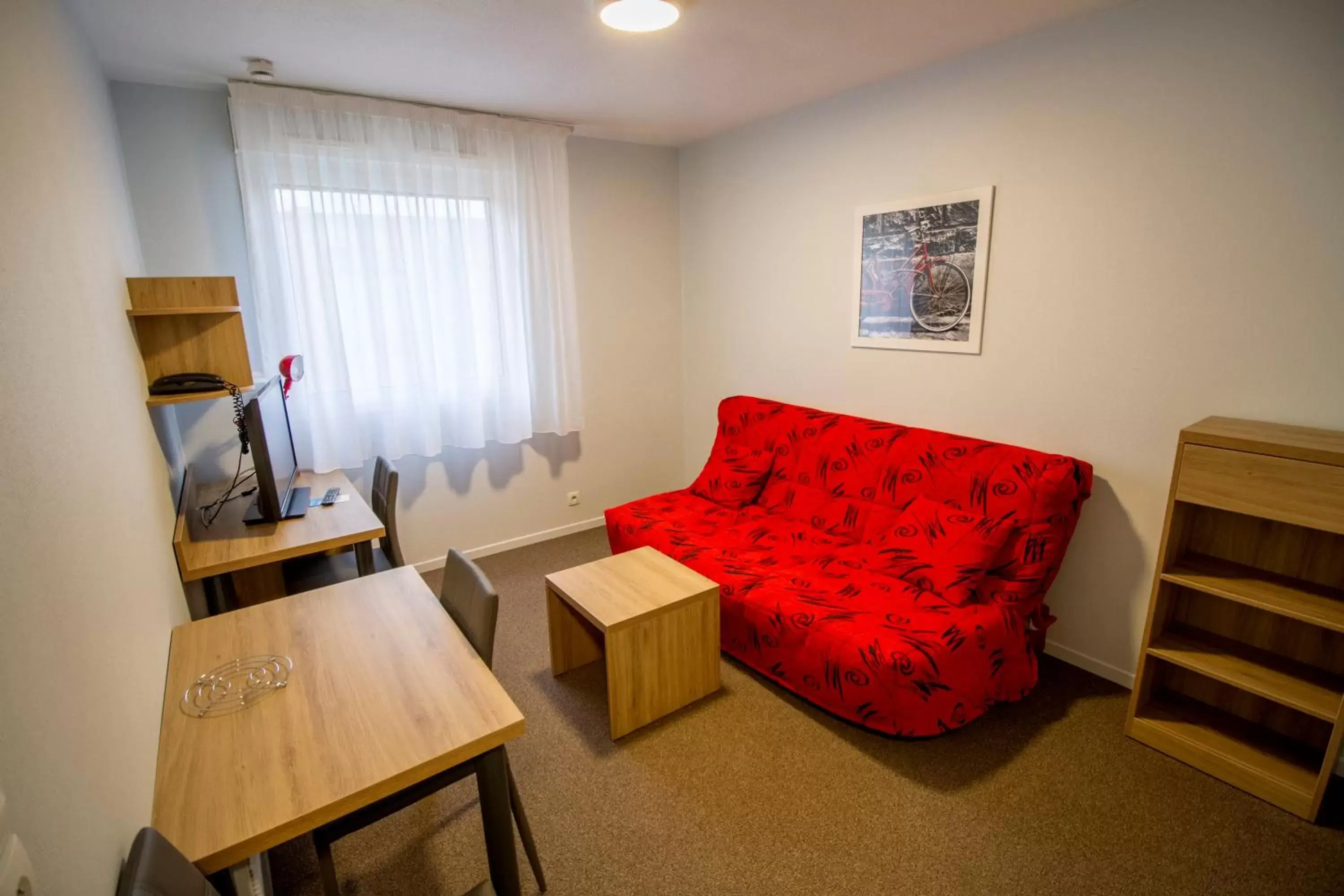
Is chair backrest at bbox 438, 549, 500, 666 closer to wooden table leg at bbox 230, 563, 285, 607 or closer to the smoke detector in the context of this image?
wooden table leg at bbox 230, 563, 285, 607

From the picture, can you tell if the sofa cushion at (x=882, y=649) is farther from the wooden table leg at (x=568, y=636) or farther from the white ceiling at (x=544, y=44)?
the white ceiling at (x=544, y=44)

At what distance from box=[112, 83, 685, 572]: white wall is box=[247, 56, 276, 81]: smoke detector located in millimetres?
320

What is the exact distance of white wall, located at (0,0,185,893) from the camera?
29.8 inches

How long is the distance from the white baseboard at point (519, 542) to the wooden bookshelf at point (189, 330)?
1.63 m

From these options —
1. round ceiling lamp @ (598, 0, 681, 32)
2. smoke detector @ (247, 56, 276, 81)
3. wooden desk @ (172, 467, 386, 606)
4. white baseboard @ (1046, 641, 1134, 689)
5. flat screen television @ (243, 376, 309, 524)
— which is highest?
smoke detector @ (247, 56, 276, 81)

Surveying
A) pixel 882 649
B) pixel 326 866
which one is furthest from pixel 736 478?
pixel 326 866

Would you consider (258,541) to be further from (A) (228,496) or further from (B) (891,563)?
(B) (891,563)

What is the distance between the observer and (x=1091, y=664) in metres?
2.65

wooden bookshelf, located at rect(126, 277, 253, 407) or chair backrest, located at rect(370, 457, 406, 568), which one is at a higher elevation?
wooden bookshelf, located at rect(126, 277, 253, 407)

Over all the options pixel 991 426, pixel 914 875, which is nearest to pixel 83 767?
pixel 914 875

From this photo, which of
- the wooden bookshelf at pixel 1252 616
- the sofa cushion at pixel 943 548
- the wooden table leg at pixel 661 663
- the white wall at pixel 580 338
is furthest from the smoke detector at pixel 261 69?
the wooden bookshelf at pixel 1252 616

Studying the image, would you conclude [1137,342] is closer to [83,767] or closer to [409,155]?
[83,767]

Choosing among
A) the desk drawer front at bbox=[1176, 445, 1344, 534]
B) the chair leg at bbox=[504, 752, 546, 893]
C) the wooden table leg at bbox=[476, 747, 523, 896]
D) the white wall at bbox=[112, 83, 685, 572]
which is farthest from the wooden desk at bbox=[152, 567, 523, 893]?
the desk drawer front at bbox=[1176, 445, 1344, 534]

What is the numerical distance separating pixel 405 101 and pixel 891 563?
3264mm
